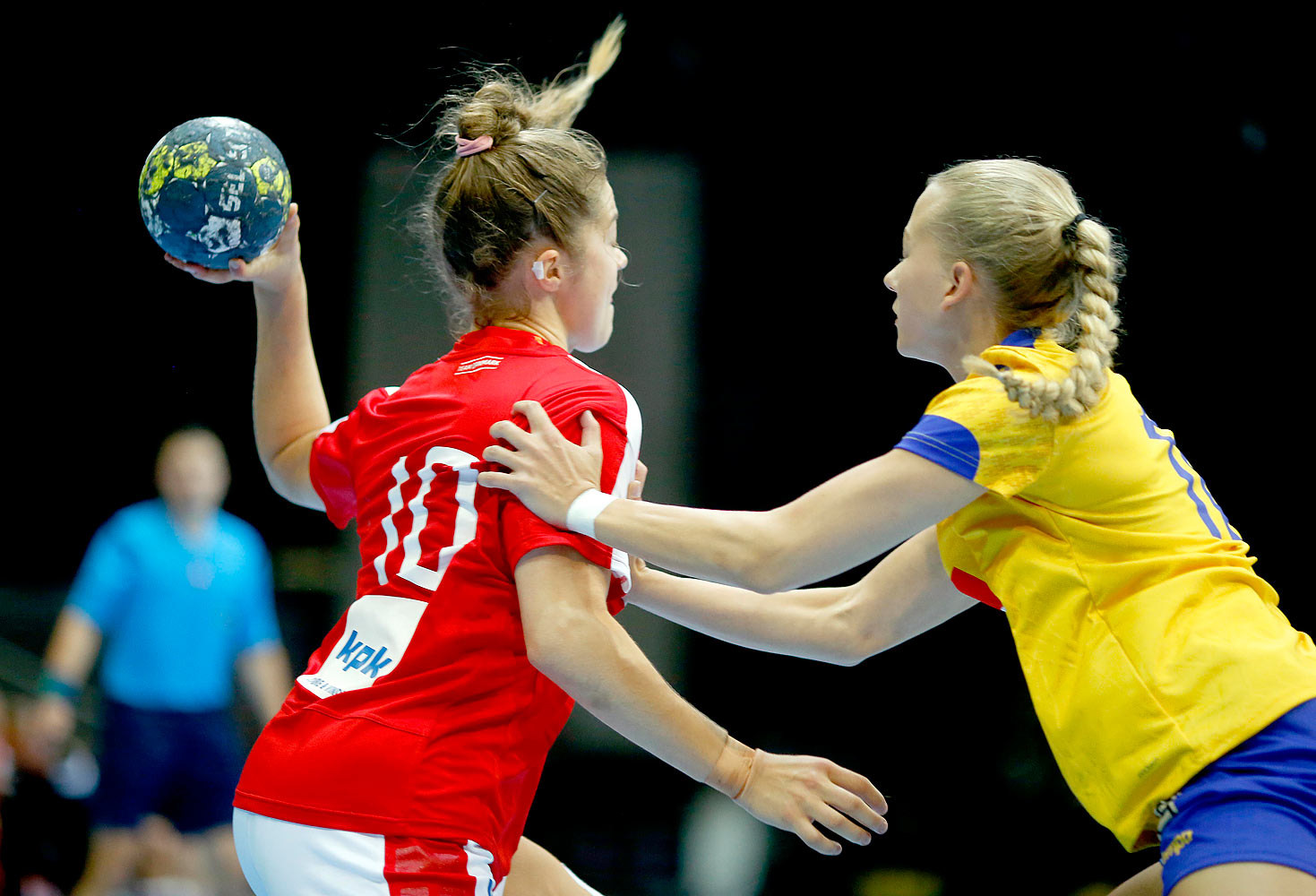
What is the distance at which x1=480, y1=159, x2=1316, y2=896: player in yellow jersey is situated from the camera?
1.62m

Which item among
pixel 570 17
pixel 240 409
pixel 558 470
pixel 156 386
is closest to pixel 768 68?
pixel 570 17

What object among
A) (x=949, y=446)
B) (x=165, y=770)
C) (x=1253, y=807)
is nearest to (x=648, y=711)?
(x=949, y=446)

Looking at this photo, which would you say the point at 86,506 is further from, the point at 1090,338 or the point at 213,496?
the point at 1090,338

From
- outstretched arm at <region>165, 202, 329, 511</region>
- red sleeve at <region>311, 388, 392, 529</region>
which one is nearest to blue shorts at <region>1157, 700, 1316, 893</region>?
red sleeve at <region>311, 388, 392, 529</region>

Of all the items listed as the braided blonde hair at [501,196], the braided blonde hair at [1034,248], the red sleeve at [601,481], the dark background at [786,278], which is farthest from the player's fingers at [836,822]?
the dark background at [786,278]

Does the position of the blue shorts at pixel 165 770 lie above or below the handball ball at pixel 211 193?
below

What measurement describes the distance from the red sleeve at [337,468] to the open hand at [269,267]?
11.6 inches

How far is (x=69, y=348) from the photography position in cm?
588

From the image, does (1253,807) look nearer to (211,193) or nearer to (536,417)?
(536,417)

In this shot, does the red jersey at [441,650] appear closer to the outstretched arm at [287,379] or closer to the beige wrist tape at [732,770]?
the beige wrist tape at [732,770]

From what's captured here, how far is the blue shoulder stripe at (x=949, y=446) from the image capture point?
170cm

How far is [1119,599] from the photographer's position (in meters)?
1.73

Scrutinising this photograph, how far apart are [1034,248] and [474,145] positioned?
0.92m

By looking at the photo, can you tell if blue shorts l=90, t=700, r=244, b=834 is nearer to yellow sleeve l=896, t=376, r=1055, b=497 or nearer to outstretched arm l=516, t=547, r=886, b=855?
outstretched arm l=516, t=547, r=886, b=855
